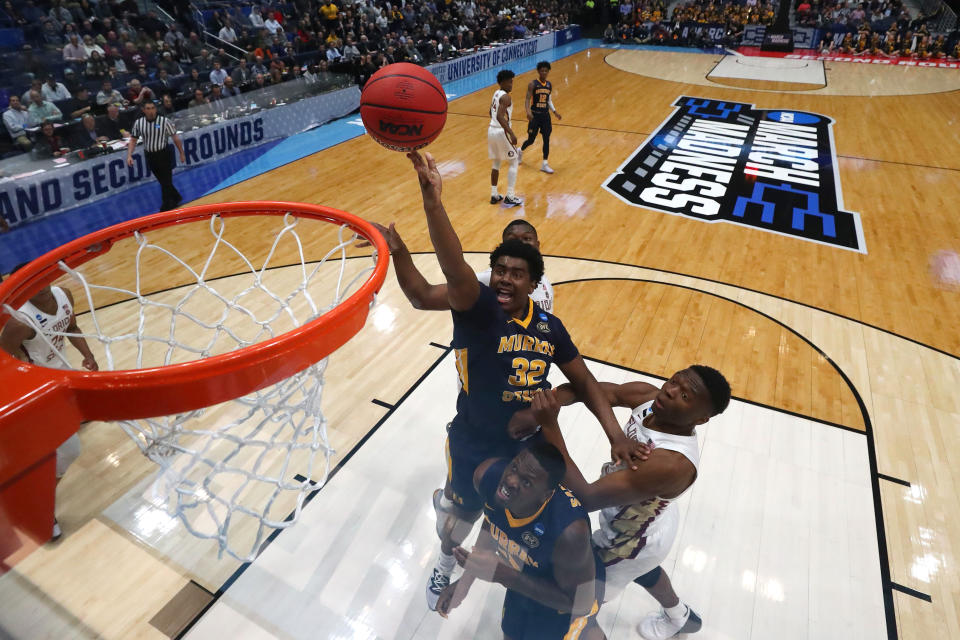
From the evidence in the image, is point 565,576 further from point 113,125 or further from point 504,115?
point 113,125

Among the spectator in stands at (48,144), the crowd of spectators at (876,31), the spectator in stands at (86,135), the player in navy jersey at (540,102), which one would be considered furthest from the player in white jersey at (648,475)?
the crowd of spectators at (876,31)

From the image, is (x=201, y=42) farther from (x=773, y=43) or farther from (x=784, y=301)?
(x=773, y=43)

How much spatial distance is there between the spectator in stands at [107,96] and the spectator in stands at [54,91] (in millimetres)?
370

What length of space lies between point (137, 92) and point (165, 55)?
127 cm

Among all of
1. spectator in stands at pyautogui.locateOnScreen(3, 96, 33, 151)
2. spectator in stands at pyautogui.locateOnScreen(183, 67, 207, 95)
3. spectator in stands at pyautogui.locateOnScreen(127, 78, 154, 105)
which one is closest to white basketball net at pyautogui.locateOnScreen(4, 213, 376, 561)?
spectator in stands at pyautogui.locateOnScreen(3, 96, 33, 151)

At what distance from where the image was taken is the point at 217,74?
9.77 m

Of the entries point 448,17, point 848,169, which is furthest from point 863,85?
point 448,17

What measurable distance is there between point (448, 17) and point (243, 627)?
56.6 ft

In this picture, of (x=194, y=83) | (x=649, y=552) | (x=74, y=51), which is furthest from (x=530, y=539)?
(x=74, y=51)

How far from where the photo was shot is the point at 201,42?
10.4m

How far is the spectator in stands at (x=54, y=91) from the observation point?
24.4 feet

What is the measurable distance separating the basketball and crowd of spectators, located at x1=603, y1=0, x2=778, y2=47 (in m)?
21.1

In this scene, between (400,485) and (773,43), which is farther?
(773,43)

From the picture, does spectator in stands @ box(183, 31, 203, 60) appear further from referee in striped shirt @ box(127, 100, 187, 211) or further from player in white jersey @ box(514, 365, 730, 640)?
player in white jersey @ box(514, 365, 730, 640)
